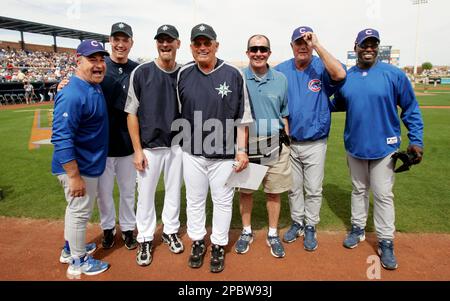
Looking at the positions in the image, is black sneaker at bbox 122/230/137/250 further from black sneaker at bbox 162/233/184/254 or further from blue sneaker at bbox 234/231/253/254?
blue sneaker at bbox 234/231/253/254

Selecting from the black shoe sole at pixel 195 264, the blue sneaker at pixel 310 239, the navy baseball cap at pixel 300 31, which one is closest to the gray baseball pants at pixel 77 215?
the black shoe sole at pixel 195 264

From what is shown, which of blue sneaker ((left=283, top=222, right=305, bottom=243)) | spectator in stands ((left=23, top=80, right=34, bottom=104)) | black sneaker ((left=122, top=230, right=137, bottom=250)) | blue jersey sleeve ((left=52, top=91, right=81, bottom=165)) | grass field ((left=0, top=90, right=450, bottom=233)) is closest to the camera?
blue jersey sleeve ((left=52, top=91, right=81, bottom=165))

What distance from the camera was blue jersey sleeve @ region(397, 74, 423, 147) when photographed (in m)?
3.13

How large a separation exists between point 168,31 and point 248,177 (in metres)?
1.59

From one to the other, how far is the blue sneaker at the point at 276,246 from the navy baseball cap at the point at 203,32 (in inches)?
86.1

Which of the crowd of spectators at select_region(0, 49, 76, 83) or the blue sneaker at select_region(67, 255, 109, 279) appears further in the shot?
the crowd of spectators at select_region(0, 49, 76, 83)

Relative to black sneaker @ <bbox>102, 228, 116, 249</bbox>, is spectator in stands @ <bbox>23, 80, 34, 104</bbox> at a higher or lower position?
higher

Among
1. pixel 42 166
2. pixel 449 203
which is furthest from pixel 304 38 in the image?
pixel 42 166

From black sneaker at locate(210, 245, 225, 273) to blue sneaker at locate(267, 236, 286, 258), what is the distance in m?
0.55

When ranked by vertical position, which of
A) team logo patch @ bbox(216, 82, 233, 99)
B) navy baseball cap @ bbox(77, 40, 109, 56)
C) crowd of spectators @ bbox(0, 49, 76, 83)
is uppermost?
crowd of spectators @ bbox(0, 49, 76, 83)

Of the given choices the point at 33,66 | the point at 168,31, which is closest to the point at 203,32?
the point at 168,31

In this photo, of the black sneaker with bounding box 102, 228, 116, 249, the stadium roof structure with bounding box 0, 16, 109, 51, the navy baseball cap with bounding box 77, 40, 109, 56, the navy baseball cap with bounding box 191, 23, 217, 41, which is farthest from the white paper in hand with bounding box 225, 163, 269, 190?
the stadium roof structure with bounding box 0, 16, 109, 51

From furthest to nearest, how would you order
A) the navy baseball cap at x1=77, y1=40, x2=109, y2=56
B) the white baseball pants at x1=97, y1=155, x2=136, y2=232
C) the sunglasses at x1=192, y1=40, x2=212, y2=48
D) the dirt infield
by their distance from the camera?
the white baseball pants at x1=97, y1=155, x2=136, y2=232, the dirt infield, the sunglasses at x1=192, y1=40, x2=212, y2=48, the navy baseball cap at x1=77, y1=40, x2=109, y2=56

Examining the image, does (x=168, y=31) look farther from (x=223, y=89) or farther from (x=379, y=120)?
(x=379, y=120)
